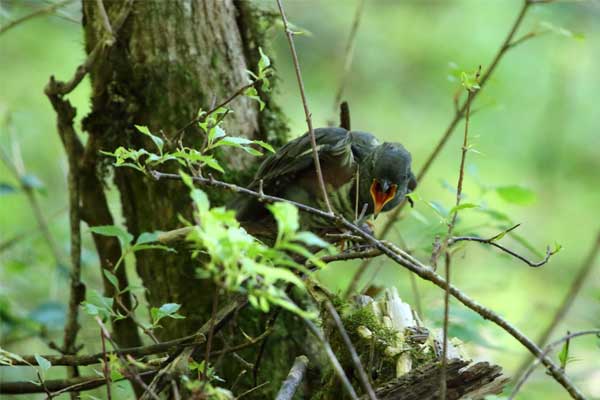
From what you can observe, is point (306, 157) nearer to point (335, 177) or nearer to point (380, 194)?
point (335, 177)

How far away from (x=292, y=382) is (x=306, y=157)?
44.0 inches

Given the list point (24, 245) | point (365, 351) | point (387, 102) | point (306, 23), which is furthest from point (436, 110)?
point (365, 351)

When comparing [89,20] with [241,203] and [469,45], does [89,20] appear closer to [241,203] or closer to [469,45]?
[241,203]

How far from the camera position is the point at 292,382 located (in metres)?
2.06

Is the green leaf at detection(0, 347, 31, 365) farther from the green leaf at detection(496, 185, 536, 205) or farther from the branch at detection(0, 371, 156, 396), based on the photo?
the green leaf at detection(496, 185, 536, 205)

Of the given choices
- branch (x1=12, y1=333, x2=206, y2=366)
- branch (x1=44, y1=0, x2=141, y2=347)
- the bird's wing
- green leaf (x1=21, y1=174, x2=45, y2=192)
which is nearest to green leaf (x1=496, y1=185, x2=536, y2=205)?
the bird's wing

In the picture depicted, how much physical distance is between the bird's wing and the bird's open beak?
0.16 metres

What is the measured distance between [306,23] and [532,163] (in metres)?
2.65

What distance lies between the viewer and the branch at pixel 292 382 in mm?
1938

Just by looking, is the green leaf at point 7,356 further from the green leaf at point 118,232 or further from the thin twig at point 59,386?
the green leaf at point 118,232

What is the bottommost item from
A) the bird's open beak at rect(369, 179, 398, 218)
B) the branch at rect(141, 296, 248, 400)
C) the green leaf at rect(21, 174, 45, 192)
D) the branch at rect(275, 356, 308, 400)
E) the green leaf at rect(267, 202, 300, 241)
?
the branch at rect(275, 356, 308, 400)

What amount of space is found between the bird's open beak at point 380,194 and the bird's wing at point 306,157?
0.16 m

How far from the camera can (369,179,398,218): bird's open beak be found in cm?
289

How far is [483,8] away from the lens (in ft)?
24.0
